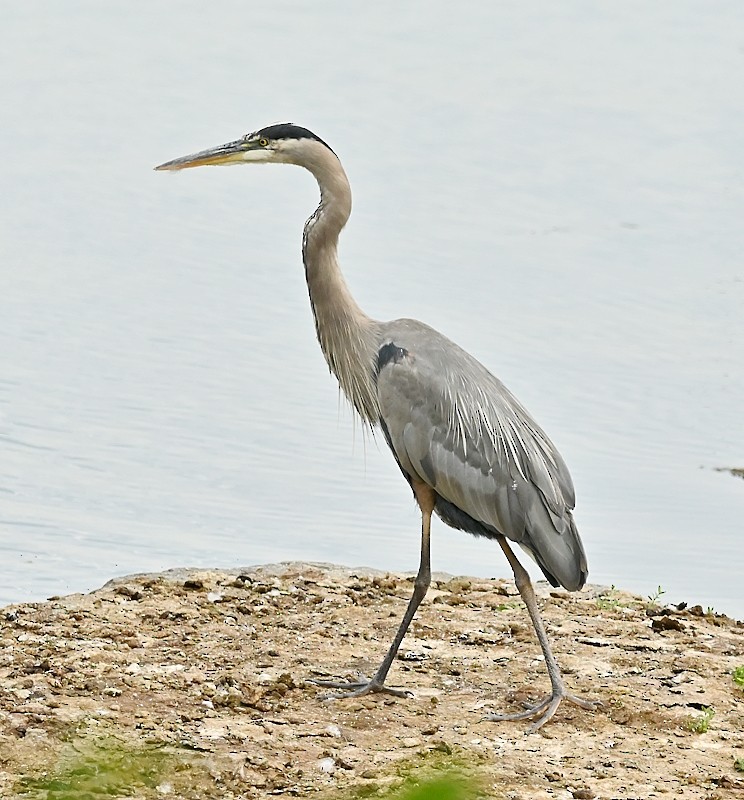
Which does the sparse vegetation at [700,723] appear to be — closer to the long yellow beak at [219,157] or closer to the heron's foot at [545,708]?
the heron's foot at [545,708]

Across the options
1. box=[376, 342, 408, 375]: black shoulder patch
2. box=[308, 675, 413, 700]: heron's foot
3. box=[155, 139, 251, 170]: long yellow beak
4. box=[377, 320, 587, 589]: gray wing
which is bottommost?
box=[308, 675, 413, 700]: heron's foot

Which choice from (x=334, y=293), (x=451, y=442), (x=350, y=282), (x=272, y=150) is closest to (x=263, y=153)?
(x=272, y=150)

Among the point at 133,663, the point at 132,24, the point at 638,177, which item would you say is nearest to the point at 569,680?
the point at 133,663

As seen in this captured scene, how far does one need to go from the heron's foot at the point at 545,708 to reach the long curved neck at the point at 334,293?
52.2 inches

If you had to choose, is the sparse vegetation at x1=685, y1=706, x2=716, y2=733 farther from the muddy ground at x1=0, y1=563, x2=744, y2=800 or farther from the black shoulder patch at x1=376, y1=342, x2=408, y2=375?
the black shoulder patch at x1=376, y1=342, x2=408, y2=375

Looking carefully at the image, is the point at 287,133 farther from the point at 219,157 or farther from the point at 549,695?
the point at 549,695

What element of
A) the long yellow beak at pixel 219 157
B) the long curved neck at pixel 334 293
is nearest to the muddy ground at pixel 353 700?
the long curved neck at pixel 334 293

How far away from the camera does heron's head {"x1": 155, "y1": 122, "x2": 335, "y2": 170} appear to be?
5750 mm

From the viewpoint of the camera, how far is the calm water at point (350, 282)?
7.85 m

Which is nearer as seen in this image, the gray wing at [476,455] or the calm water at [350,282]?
the gray wing at [476,455]

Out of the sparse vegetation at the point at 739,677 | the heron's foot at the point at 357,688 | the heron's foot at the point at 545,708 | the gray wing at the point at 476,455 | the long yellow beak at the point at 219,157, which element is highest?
the long yellow beak at the point at 219,157

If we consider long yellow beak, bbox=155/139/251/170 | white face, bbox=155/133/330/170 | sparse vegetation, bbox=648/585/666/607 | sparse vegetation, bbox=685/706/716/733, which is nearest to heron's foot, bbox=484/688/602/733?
sparse vegetation, bbox=685/706/716/733

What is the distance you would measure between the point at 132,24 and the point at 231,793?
670 inches

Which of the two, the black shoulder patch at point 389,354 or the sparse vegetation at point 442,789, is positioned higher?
the black shoulder patch at point 389,354
